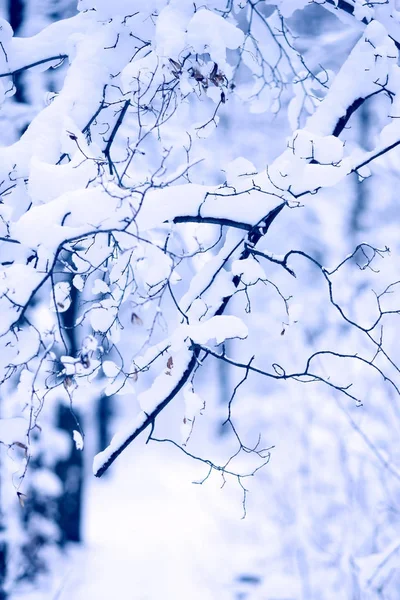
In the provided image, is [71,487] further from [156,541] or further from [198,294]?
[198,294]

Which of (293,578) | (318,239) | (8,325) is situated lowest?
(293,578)

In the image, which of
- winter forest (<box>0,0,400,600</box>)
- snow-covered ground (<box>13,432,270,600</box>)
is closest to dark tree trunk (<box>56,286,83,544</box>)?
winter forest (<box>0,0,400,600</box>)

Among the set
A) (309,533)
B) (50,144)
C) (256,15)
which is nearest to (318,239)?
(309,533)

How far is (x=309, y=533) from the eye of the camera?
20.7 ft

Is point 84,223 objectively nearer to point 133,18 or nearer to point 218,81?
point 218,81

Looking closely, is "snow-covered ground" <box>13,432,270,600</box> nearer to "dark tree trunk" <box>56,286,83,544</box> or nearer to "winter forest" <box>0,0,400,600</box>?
"winter forest" <box>0,0,400,600</box>

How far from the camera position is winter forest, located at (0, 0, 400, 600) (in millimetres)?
1939

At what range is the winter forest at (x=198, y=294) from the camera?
194 cm

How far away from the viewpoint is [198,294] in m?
2.22

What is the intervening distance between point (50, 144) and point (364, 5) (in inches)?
58.7

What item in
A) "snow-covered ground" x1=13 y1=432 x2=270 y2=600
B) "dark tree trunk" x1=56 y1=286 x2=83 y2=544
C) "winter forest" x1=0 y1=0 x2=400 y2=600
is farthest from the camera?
"dark tree trunk" x1=56 y1=286 x2=83 y2=544

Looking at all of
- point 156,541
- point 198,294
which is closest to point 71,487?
point 156,541

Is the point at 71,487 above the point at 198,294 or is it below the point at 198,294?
above

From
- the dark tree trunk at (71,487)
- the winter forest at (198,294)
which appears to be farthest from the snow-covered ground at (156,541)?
the dark tree trunk at (71,487)
